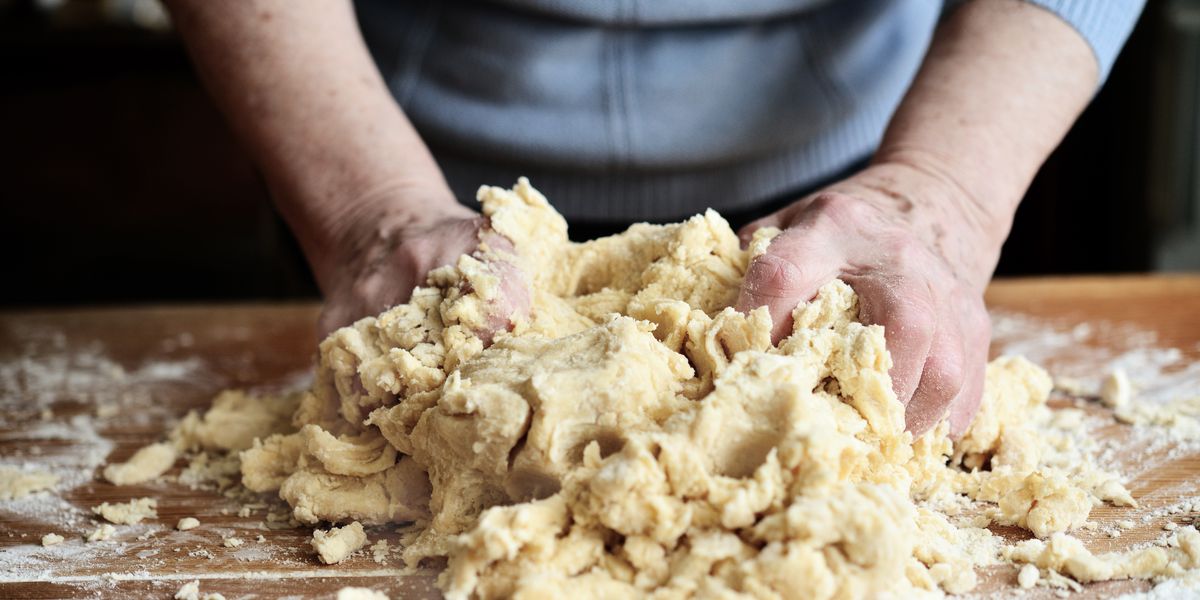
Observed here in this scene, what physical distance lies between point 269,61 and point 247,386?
21.9 inches

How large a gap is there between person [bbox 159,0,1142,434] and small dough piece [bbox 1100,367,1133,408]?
1.04ft

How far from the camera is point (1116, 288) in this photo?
2018 mm

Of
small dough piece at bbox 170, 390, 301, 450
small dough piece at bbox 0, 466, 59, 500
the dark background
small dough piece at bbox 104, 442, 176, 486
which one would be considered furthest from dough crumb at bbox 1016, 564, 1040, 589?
the dark background

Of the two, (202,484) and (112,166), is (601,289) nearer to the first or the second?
(202,484)

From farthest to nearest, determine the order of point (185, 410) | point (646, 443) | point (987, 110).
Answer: point (185, 410), point (987, 110), point (646, 443)

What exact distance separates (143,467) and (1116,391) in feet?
4.25

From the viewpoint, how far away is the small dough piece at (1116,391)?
1404mm

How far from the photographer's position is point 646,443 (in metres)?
0.86

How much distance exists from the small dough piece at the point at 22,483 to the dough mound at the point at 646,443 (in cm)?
28

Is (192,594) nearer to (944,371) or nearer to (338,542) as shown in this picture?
(338,542)

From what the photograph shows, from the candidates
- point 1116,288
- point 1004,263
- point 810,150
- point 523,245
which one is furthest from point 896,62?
point 1004,263

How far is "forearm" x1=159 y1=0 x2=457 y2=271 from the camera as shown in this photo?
131cm

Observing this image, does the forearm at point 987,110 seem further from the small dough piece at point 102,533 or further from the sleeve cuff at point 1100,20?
the small dough piece at point 102,533

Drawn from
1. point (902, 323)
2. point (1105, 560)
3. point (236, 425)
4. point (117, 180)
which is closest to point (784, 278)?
point (902, 323)
